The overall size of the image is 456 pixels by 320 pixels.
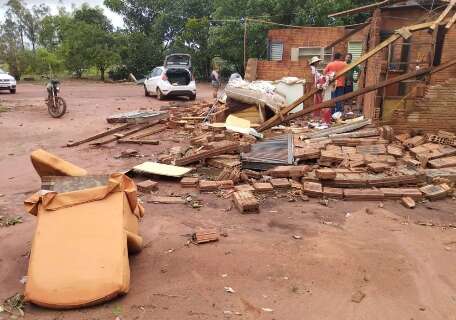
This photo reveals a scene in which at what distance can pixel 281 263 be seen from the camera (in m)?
4.08

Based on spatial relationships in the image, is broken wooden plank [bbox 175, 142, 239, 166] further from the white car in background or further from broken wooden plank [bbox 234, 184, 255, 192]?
the white car in background

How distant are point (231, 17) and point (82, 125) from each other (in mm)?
15561

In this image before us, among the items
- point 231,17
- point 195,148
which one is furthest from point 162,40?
point 195,148

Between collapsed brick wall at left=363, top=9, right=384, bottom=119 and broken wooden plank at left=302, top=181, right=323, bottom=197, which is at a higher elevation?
collapsed brick wall at left=363, top=9, right=384, bottom=119

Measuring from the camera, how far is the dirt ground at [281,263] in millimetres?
3346

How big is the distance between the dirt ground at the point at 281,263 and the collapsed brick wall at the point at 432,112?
2.87 metres

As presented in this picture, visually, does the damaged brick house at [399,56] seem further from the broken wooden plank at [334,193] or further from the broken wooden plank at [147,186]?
the broken wooden plank at [147,186]

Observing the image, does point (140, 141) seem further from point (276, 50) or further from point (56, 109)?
point (276, 50)

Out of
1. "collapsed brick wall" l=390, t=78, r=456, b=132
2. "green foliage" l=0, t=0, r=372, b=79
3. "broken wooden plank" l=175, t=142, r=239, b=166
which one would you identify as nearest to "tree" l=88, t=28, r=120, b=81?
"green foliage" l=0, t=0, r=372, b=79

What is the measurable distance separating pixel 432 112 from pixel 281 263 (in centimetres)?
577

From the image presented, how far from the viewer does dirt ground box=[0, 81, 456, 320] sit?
3346 mm

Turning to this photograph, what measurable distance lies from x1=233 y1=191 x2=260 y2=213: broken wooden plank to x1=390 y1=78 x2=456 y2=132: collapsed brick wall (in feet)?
14.2

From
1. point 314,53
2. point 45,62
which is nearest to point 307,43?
point 314,53

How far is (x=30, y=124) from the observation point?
1245 centimetres
